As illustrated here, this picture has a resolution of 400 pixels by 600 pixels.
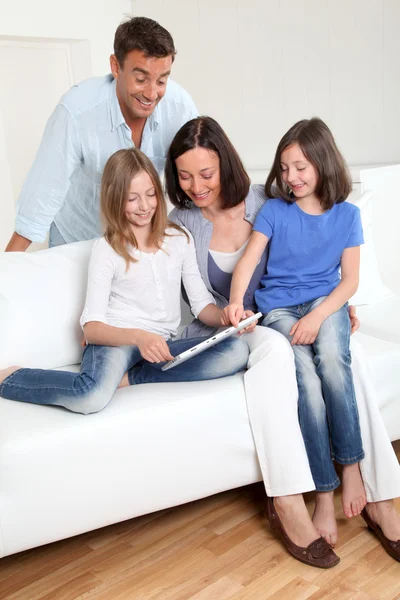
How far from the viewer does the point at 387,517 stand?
1.70 metres

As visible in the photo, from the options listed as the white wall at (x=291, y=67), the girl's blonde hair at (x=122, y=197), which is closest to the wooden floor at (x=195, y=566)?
the girl's blonde hair at (x=122, y=197)

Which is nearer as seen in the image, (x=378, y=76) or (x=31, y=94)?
(x=378, y=76)

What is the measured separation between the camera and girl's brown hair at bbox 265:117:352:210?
1874 mm

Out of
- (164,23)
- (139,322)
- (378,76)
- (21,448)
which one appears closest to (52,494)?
(21,448)

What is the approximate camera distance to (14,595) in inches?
63.3

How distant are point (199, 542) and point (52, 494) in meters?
0.43

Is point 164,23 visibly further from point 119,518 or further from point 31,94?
point 119,518

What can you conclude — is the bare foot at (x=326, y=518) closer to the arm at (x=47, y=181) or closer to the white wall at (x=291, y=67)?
the arm at (x=47, y=181)

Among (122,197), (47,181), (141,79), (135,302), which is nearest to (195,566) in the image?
(135,302)

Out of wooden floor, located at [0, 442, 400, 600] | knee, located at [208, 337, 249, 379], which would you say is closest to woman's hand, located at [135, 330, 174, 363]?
knee, located at [208, 337, 249, 379]

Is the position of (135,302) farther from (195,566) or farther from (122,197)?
(195,566)

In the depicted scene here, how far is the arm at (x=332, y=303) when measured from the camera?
1.82 m

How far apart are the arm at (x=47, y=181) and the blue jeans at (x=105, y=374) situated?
0.50 m

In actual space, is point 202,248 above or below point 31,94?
below
